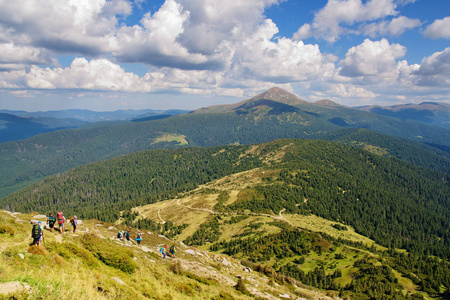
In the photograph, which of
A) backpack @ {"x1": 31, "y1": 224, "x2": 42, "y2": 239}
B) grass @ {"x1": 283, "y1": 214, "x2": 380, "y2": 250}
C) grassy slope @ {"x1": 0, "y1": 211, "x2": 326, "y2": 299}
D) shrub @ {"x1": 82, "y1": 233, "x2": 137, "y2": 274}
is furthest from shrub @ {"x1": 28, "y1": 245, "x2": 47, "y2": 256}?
grass @ {"x1": 283, "y1": 214, "x2": 380, "y2": 250}

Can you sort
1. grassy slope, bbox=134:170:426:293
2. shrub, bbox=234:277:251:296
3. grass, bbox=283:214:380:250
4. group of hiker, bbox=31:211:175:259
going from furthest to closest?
grass, bbox=283:214:380:250
grassy slope, bbox=134:170:426:293
shrub, bbox=234:277:251:296
group of hiker, bbox=31:211:175:259

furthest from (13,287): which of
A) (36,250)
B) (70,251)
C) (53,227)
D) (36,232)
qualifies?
(53,227)

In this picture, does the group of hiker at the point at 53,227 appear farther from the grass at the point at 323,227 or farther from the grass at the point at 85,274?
the grass at the point at 323,227

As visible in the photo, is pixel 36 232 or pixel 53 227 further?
Result: pixel 53 227

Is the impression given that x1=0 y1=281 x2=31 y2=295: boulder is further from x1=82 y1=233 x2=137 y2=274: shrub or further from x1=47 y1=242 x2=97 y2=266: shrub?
x1=82 y1=233 x2=137 y2=274: shrub

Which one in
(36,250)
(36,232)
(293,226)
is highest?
(36,232)

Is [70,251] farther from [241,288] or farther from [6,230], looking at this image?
[241,288]

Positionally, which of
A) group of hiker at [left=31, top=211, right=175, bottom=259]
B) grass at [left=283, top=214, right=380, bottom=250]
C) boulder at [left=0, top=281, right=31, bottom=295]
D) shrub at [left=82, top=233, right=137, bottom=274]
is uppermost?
boulder at [left=0, top=281, right=31, bottom=295]

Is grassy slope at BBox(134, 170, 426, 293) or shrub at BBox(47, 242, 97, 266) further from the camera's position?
grassy slope at BBox(134, 170, 426, 293)

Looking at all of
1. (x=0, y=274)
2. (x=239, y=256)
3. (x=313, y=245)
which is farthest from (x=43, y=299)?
(x=313, y=245)

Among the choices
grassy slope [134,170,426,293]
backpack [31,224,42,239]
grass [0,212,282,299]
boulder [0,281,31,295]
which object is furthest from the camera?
grassy slope [134,170,426,293]

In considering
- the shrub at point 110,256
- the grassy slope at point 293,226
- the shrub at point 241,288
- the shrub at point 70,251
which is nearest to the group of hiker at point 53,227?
the shrub at point 70,251

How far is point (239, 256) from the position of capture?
102750 mm

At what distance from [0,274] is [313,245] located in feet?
361
